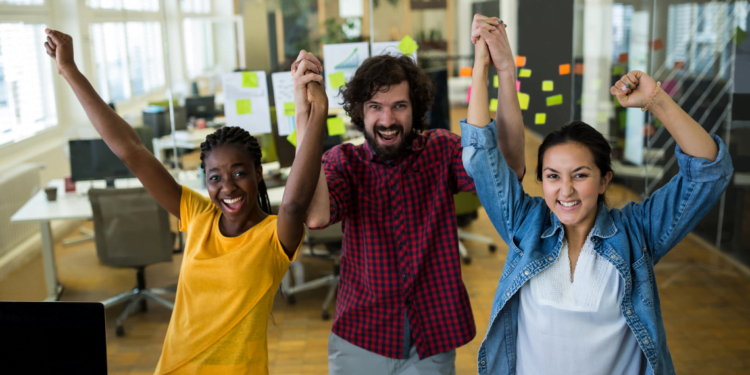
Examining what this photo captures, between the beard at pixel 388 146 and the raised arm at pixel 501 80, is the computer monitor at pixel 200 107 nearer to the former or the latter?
the beard at pixel 388 146

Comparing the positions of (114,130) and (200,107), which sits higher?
(114,130)

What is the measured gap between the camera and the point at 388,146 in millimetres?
1644

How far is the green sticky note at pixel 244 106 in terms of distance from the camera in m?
3.43

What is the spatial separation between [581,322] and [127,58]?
7.80 m

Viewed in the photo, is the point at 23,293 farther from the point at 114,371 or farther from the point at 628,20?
the point at 628,20

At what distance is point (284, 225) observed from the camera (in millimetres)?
1410

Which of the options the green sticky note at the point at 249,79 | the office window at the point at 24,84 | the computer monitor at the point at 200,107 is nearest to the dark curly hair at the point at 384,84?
the green sticky note at the point at 249,79

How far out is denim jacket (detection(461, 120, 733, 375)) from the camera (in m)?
1.30

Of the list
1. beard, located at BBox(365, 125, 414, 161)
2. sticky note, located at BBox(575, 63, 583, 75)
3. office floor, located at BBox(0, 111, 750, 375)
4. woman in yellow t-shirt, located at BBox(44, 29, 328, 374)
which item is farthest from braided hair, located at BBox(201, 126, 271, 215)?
sticky note, located at BBox(575, 63, 583, 75)

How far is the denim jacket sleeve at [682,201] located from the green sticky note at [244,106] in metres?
2.48

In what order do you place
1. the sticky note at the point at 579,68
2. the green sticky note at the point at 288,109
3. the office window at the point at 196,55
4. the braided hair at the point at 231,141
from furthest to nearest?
the office window at the point at 196,55 → the sticky note at the point at 579,68 → the green sticky note at the point at 288,109 → the braided hair at the point at 231,141

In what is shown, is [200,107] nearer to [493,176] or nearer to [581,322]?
[493,176]

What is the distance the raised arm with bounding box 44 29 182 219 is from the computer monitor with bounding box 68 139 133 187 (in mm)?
2850

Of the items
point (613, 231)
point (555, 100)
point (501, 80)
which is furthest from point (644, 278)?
point (555, 100)
